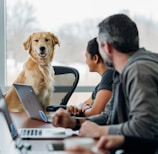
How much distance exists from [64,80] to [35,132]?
1.59m

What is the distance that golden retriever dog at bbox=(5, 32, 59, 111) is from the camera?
10.2 ft

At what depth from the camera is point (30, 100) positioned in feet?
8.00

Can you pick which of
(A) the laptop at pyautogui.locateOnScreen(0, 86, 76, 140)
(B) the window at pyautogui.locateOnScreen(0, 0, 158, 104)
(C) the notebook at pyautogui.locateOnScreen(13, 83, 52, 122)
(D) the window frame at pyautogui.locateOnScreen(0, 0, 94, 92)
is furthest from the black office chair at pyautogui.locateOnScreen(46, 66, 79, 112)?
(A) the laptop at pyautogui.locateOnScreen(0, 86, 76, 140)

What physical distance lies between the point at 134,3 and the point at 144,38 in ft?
1.33

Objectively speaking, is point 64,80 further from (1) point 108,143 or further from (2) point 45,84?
(1) point 108,143

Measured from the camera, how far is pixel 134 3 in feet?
13.2

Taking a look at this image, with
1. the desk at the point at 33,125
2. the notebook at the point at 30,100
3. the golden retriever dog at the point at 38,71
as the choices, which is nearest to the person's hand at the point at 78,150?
the desk at the point at 33,125

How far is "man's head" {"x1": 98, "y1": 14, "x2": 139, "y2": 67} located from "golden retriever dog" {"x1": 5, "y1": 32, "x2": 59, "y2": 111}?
1.47m

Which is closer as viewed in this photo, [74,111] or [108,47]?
[108,47]

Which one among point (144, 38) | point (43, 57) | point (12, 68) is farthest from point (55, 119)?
point (144, 38)

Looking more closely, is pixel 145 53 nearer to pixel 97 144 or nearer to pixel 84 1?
pixel 97 144

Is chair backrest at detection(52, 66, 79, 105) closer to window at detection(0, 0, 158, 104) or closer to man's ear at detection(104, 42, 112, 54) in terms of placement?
window at detection(0, 0, 158, 104)

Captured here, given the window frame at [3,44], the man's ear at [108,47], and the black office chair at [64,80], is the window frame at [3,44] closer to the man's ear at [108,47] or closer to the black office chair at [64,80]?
the black office chair at [64,80]

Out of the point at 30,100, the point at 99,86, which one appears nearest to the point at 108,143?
the point at 30,100
